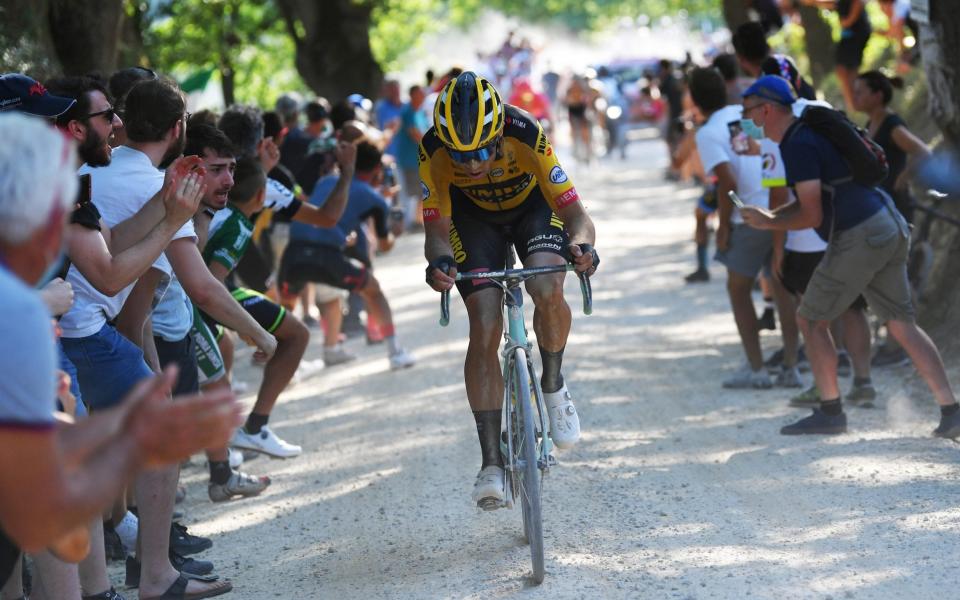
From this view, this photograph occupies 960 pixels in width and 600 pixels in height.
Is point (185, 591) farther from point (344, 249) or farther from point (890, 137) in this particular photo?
point (890, 137)

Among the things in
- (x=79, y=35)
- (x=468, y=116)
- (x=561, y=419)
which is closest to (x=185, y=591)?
(x=561, y=419)

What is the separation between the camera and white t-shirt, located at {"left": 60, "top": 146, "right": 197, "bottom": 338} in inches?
213

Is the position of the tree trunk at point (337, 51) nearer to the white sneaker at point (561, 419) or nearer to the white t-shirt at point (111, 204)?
the white sneaker at point (561, 419)

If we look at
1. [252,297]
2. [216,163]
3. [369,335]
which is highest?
[216,163]

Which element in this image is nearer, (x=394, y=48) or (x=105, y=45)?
(x=105, y=45)

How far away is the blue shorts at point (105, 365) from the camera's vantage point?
542 cm

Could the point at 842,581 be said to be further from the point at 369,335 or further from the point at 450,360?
the point at 369,335

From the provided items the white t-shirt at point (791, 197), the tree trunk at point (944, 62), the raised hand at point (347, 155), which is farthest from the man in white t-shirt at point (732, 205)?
the raised hand at point (347, 155)

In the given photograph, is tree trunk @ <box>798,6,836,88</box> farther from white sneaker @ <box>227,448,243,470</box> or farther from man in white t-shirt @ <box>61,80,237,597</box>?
man in white t-shirt @ <box>61,80,237,597</box>

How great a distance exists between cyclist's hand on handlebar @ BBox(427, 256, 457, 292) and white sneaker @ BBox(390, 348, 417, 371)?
527cm

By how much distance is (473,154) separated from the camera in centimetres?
598

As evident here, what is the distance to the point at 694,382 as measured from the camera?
998 cm

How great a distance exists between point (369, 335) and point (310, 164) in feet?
5.73

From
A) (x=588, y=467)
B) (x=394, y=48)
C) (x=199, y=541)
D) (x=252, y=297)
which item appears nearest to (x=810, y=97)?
(x=588, y=467)
